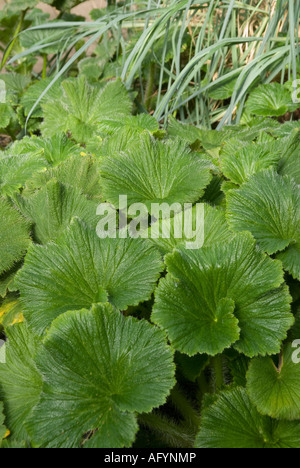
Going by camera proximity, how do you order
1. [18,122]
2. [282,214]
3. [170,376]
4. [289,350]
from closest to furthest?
[170,376] < [289,350] < [282,214] < [18,122]

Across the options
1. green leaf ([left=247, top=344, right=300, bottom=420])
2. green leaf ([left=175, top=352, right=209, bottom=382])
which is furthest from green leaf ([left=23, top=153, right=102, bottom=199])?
green leaf ([left=247, top=344, right=300, bottom=420])

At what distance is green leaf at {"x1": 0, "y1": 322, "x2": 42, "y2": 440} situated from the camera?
0.90 meters

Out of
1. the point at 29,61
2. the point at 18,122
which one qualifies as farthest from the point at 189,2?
the point at 29,61

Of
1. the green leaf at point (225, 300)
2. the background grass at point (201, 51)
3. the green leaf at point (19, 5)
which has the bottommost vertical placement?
the green leaf at point (225, 300)

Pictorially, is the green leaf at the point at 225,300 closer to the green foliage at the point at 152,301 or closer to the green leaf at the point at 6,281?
the green foliage at the point at 152,301

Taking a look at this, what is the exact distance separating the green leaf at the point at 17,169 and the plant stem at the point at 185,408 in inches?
27.1

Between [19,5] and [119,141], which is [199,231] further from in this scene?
[19,5]

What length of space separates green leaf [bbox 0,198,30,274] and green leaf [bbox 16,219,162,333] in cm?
10

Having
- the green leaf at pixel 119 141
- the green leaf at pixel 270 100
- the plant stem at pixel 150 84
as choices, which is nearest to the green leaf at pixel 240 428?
the green leaf at pixel 119 141

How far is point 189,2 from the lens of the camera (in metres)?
1.81

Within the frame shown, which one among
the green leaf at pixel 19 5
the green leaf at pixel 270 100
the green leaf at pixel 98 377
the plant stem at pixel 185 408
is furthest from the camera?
the green leaf at pixel 19 5

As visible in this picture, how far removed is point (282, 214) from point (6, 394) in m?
0.68

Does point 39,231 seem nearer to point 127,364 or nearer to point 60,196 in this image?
point 60,196

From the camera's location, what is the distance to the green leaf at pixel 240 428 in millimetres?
820
